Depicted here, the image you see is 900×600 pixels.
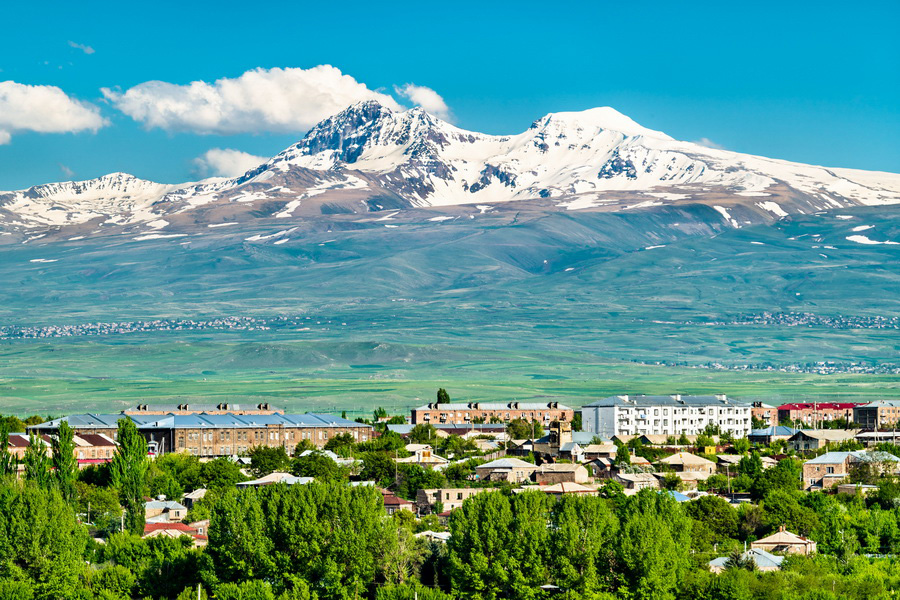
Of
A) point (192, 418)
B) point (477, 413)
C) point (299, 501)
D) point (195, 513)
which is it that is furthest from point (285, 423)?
point (299, 501)

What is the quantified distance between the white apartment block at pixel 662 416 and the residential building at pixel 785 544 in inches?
2796

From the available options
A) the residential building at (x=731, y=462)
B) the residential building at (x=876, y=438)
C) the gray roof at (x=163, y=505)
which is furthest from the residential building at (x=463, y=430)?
the gray roof at (x=163, y=505)

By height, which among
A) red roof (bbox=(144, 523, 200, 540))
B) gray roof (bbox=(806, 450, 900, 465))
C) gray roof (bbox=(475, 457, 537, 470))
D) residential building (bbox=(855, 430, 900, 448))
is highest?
gray roof (bbox=(806, 450, 900, 465))

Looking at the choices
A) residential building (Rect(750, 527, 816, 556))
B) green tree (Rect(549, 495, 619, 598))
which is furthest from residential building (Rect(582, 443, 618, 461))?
green tree (Rect(549, 495, 619, 598))

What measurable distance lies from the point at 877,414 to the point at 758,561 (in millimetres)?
91109

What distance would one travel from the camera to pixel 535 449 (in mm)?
102000

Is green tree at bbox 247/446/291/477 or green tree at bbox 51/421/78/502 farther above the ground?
green tree at bbox 51/421/78/502

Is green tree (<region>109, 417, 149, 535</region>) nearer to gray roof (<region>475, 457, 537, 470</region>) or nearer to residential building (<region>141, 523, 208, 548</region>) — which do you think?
residential building (<region>141, 523, 208, 548</region>)

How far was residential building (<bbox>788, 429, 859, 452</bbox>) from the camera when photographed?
106 meters

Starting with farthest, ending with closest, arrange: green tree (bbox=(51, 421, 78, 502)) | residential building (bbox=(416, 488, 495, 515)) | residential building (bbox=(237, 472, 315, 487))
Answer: residential building (bbox=(237, 472, 315, 487)), residential building (bbox=(416, 488, 495, 515)), green tree (bbox=(51, 421, 78, 502))

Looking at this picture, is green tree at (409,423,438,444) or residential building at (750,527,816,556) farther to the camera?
green tree at (409,423,438,444)

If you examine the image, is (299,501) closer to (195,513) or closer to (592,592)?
(592,592)

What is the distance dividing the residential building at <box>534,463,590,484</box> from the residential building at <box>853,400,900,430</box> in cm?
6338

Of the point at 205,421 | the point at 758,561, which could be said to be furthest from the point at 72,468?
the point at 205,421
